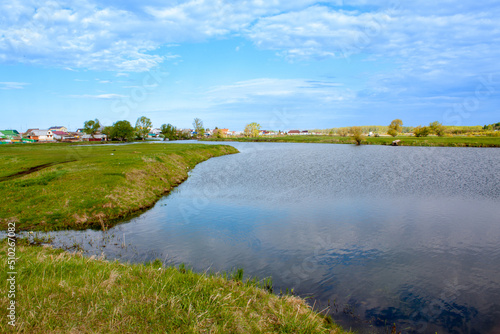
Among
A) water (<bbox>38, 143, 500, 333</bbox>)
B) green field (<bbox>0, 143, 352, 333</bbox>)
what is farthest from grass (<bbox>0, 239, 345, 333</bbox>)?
water (<bbox>38, 143, 500, 333</bbox>)

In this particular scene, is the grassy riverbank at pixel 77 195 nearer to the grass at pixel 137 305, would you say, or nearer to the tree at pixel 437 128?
the grass at pixel 137 305

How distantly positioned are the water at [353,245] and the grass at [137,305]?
3218mm

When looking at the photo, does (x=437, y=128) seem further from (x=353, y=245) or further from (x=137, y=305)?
(x=137, y=305)

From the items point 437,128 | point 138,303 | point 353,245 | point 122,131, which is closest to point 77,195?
point 138,303

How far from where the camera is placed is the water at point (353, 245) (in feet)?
37.8

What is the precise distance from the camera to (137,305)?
315 inches

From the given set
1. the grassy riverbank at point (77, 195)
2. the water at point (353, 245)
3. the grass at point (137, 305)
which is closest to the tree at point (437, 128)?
the water at point (353, 245)

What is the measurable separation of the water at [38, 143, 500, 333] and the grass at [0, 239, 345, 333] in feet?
10.6

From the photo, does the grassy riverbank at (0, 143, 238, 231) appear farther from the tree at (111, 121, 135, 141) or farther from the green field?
the tree at (111, 121, 135, 141)

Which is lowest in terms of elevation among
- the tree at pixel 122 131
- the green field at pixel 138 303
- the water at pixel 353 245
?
the water at pixel 353 245

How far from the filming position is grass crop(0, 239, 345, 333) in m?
7.10

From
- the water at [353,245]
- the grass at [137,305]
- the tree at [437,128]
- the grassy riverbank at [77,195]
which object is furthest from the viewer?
the tree at [437,128]

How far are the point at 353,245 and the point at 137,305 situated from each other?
13775 millimetres

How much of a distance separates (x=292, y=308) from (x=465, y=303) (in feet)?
25.9
